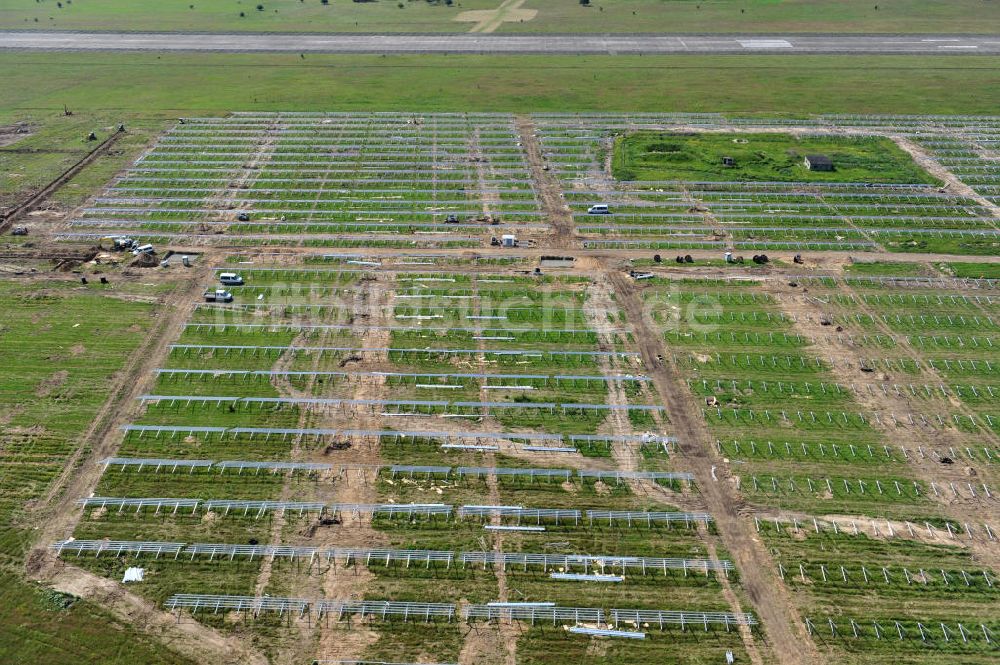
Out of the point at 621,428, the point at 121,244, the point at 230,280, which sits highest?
the point at 121,244

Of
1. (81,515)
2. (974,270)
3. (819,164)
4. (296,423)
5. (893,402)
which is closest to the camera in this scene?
(81,515)

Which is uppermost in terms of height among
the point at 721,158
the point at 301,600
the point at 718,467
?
the point at 721,158

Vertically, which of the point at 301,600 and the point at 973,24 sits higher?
the point at 973,24

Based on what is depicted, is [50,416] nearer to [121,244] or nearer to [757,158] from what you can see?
[121,244]

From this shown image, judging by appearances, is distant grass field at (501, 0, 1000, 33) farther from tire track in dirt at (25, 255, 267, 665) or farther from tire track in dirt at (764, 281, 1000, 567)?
tire track in dirt at (25, 255, 267, 665)

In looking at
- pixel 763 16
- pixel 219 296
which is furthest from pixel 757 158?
pixel 763 16

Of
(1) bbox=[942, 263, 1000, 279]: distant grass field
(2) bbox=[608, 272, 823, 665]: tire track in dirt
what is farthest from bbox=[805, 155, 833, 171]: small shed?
(2) bbox=[608, 272, 823, 665]: tire track in dirt

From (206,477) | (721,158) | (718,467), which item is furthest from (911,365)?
(206,477)

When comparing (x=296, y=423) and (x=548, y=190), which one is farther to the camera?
(x=548, y=190)

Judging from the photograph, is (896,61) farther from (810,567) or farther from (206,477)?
(206,477)
